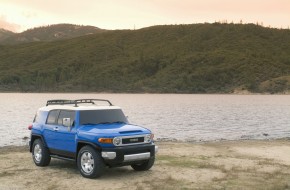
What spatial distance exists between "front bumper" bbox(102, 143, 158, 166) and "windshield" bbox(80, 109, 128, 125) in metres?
1.48

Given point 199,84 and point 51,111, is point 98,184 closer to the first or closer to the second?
point 51,111

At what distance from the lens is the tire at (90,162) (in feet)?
41.4

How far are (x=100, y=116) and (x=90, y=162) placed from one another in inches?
65.3

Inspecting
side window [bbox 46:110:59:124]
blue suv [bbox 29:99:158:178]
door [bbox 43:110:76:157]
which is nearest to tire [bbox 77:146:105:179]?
blue suv [bbox 29:99:158:178]

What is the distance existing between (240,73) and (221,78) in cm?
722

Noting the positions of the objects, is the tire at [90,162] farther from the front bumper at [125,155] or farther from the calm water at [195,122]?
the calm water at [195,122]

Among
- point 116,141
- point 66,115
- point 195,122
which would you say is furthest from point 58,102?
point 195,122

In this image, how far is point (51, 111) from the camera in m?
14.7

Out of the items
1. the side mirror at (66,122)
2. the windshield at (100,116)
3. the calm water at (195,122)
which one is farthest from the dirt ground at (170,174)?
the calm water at (195,122)

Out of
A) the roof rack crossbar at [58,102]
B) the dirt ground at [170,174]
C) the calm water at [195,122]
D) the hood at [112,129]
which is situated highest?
the roof rack crossbar at [58,102]

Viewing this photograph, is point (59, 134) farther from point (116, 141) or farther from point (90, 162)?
point (116, 141)

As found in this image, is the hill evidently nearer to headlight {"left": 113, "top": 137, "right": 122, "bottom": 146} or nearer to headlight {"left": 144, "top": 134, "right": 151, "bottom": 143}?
headlight {"left": 144, "top": 134, "right": 151, "bottom": 143}

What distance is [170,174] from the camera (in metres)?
13.9

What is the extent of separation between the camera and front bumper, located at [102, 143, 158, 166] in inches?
490
